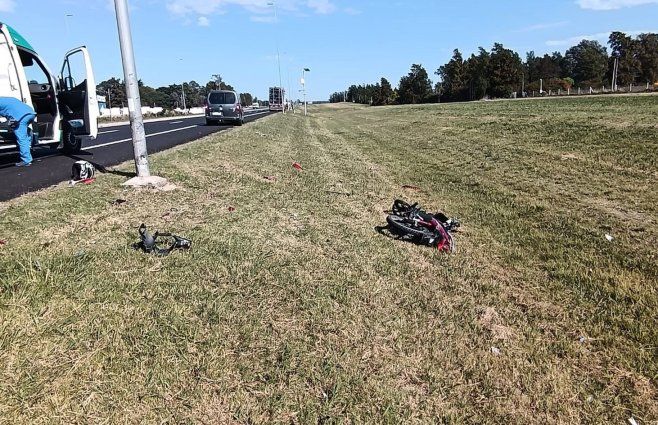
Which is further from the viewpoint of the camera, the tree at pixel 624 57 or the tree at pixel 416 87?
the tree at pixel 416 87

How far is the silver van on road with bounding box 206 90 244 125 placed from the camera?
24203 millimetres

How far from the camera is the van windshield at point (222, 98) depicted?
80.4 ft

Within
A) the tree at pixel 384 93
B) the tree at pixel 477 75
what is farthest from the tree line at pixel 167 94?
the tree at pixel 477 75

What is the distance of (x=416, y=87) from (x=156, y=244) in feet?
394

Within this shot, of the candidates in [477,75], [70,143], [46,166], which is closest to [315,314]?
[46,166]

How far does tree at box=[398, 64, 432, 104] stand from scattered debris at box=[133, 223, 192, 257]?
387 ft

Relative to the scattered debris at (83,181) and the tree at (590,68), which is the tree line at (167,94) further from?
the scattered debris at (83,181)

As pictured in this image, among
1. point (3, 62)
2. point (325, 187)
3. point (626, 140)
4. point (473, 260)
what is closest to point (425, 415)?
point (473, 260)

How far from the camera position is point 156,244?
4168 mm

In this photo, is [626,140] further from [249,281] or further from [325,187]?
[249,281]

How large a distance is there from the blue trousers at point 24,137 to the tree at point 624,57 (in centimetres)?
11645

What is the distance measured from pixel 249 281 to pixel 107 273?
1.12 m

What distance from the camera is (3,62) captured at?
8.64 m

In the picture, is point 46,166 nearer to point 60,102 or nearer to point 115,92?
point 60,102
